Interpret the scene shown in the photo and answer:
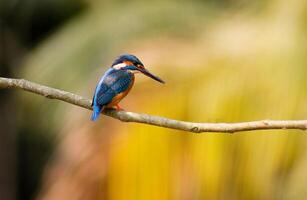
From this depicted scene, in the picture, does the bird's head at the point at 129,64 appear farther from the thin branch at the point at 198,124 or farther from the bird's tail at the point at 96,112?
the thin branch at the point at 198,124

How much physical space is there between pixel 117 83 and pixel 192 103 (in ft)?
5.46

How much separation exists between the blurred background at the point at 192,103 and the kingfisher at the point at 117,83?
131 centimetres

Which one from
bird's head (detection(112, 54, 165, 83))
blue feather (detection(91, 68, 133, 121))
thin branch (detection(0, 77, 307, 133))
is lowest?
thin branch (detection(0, 77, 307, 133))

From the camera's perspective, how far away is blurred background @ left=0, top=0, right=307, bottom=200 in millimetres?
5648

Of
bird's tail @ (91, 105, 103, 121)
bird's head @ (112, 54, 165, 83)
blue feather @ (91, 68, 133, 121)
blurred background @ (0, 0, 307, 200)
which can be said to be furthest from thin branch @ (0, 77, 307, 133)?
blurred background @ (0, 0, 307, 200)

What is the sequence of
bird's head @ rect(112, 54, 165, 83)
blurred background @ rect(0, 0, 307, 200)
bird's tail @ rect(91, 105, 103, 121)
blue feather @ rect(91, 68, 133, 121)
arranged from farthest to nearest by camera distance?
blurred background @ rect(0, 0, 307, 200) → bird's head @ rect(112, 54, 165, 83) → blue feather @ rect(91, 68, 133, 121) → bird's tail @ rect(91, 105, 103, 121)

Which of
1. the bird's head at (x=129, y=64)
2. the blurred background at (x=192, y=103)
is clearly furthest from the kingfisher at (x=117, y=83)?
the blurred background at (x=192, y=103)

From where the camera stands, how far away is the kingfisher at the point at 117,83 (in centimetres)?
405

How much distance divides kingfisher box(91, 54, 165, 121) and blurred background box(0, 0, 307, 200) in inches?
51.7

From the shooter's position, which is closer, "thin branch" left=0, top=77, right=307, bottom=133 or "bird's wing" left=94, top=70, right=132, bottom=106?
"thin branch" left=0, top=77, right=307, bottom=133

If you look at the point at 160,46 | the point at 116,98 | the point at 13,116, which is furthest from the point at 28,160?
the point at 116,98

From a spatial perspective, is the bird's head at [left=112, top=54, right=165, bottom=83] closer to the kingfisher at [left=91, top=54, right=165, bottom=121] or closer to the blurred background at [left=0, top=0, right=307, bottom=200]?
the kingfisher at [left=91, top=54, right=165, bottom=121]

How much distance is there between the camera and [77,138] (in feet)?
21.4

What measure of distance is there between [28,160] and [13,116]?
813 mm
